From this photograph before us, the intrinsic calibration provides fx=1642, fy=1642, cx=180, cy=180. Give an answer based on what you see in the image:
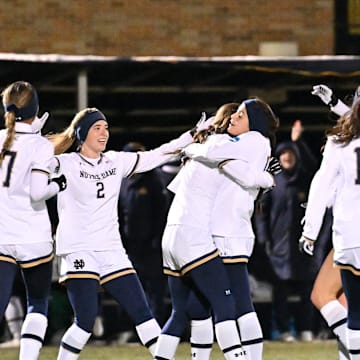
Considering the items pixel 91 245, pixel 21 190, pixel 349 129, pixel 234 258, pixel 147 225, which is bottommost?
pixel 147 225

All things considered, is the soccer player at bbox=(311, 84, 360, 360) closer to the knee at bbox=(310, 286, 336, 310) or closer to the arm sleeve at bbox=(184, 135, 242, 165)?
the knee at bbox=(310, 286, 336, 310)

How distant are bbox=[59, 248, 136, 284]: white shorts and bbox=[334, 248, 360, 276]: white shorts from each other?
1287 millimetres

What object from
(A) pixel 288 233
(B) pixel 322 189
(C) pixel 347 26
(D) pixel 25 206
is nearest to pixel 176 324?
(D) pixel 25 206

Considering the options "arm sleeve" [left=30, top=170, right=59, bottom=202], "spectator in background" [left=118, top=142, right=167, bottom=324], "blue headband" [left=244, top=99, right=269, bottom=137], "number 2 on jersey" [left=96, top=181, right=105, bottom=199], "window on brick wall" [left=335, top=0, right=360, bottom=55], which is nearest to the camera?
"arm sleeve" [left=30, top=170, right=59, bottom=202]

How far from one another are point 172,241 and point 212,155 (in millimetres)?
601

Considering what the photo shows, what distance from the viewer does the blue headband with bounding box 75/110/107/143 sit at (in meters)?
10.1

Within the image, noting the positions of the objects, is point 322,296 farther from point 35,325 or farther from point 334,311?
point 35,325

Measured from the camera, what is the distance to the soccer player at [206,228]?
9969 millimetres

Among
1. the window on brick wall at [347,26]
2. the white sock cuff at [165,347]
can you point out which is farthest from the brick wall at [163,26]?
the white sock cuff at [165,347]

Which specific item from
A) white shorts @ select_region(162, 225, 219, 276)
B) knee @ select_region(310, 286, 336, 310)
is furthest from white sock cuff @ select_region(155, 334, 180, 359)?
knee @ select_region(310, 286, 336, 310)

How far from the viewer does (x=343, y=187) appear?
9.65 meters

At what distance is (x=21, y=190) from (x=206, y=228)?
1159 millimetres

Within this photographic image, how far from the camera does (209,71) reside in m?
14.3

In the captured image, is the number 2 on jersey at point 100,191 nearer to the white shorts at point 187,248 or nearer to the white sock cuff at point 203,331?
the white shorts at point 187,248
